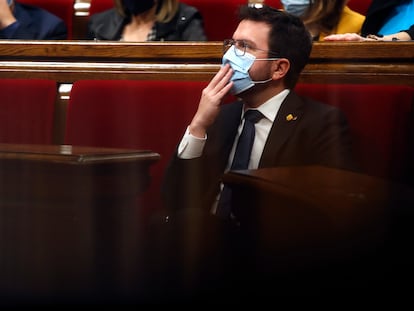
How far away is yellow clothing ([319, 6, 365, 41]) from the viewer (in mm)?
758

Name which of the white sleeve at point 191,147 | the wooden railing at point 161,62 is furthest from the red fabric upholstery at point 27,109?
the white sleeve at point 191,147

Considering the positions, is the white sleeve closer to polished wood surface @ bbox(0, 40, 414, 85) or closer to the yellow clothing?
polished wood surface @ bbox(0, 40, 414, 85)

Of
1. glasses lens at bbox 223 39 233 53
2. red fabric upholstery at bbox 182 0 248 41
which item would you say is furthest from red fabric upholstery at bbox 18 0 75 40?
glasses lens at bbox 223 39 233 53

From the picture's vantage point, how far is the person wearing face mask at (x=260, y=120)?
500mm

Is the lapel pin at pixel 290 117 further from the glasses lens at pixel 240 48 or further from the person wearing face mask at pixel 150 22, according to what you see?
the person wearing face mask at pixel 150 22

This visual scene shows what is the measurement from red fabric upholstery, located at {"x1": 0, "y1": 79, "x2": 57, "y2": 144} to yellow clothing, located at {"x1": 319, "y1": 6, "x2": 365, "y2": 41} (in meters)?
0.34

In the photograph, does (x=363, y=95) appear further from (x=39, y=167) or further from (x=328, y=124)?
(x=39, y=167)

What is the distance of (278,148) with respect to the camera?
0.52 metres

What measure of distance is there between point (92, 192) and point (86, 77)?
24 centimetres

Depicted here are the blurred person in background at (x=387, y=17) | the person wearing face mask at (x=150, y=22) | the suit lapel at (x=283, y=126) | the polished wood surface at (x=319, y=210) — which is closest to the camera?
the polished wood surface at (x=319, y=210)

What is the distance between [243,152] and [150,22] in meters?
0.38

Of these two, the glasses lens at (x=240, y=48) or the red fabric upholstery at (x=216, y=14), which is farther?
the red fabric upholstery at (x=216, y=14)

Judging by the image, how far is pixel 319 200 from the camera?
0.41 meters

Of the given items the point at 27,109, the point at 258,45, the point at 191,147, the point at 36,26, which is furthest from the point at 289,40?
the point at 36,26
